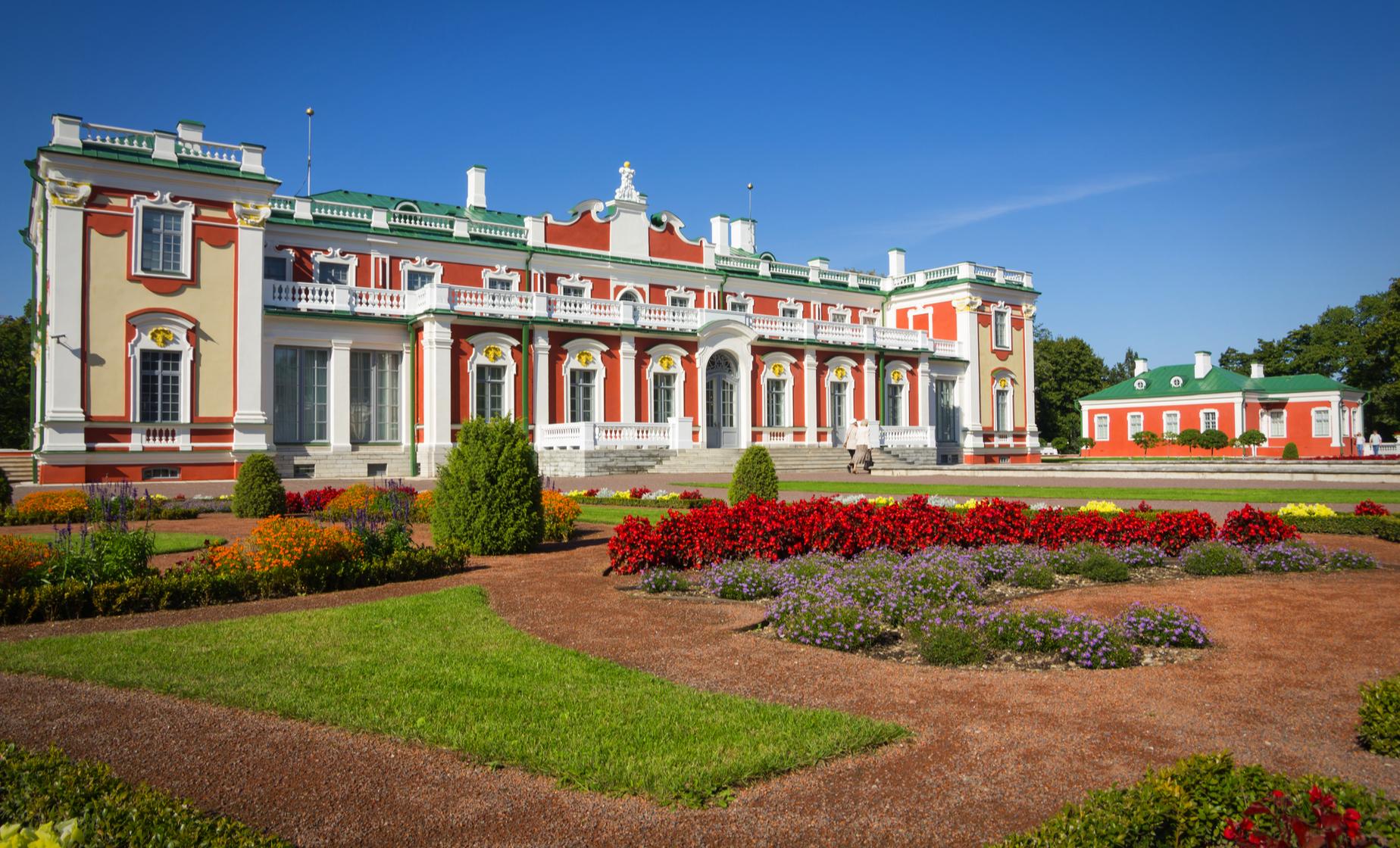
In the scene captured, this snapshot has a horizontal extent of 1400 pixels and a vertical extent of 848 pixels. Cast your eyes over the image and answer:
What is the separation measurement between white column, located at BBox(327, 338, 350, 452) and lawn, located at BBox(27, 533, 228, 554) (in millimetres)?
14088

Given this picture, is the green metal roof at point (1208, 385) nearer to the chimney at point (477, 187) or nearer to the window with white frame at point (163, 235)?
the chimney at point (477, 187)

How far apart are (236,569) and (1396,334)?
55174 mm

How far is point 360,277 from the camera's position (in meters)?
31.1

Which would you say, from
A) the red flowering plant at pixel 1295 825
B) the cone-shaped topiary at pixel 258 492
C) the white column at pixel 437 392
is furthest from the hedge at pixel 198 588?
the white column at pixel 437 392

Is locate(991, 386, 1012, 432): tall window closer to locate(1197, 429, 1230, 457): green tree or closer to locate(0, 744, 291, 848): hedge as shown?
locate(1197, 429, 1230, 457): green tree

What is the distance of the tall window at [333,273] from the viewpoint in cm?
3047

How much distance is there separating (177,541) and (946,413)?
35.2m

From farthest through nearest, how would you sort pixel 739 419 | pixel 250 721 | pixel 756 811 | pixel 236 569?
pixel 739 419
pixel 236 569
pixel 250 721
pixel 756 811

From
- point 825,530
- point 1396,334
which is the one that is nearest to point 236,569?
point 825,530

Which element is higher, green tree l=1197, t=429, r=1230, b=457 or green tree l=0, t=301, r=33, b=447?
green tree l=0, t=301, r=33, b=447

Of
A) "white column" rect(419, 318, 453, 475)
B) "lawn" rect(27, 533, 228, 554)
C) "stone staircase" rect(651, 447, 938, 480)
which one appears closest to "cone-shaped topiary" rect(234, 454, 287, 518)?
"lawn" rect(27, 533, 228, 554)

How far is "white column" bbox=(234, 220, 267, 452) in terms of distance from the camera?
26.1 meters

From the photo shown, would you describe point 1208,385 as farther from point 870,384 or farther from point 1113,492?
point 1113,492

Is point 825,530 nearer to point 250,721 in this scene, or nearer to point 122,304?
point 250,721
